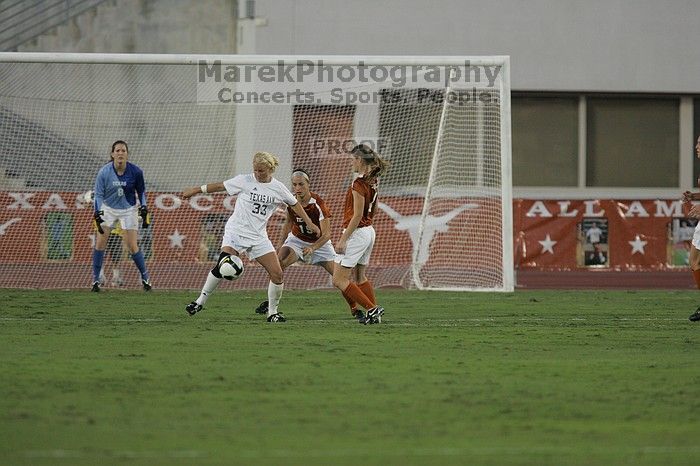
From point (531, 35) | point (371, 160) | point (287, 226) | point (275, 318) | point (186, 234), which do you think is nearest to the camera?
point (371, 160)

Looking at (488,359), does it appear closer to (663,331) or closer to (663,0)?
(663,331)

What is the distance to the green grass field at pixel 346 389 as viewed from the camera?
6258 mm

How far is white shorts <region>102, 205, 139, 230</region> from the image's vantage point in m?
18.2

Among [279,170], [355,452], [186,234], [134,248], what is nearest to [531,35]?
[279,170]

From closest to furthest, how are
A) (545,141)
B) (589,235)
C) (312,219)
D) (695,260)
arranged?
(695,260), (312,219), (589,235), (545,141)

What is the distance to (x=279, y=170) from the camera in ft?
78.0

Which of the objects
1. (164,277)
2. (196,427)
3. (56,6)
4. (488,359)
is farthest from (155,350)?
(56,6)

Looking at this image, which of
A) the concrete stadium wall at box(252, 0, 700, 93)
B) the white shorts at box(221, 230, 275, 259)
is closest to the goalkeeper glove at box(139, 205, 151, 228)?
the white shorts at box(221, 230, 275, 259)

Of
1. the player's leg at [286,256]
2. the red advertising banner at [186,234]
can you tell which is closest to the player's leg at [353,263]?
the player's leg at [286,256]

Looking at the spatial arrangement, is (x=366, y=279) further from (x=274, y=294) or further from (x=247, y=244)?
(x=247, y=244)

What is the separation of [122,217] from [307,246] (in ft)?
14.2

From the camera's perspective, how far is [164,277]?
66.4 feet

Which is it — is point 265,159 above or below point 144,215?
above

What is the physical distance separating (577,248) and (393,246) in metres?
4.14
